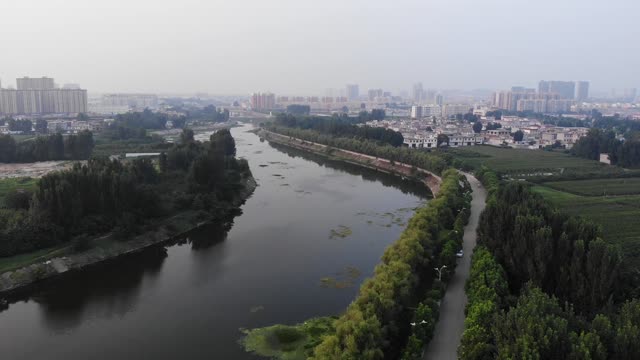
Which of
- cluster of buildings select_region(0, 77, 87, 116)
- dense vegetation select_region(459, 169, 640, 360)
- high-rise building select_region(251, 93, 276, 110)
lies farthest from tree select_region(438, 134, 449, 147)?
high-rise building select_region(251, 93, 276, 110)

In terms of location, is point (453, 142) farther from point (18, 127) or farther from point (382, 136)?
point (18, 127)

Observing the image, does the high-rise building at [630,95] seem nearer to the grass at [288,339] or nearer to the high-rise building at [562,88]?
the high-rise building at [562,88]

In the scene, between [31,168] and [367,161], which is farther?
[367,161]

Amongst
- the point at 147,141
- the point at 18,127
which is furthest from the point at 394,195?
the point at 18,127

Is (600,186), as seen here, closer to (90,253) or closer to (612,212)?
(612,212)

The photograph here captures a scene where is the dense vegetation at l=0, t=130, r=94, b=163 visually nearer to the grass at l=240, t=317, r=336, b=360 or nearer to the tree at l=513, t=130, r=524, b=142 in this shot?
the grass at l=240, t=317, r=336, b=360

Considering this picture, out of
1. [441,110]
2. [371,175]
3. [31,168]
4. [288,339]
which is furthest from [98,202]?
[441,110]
